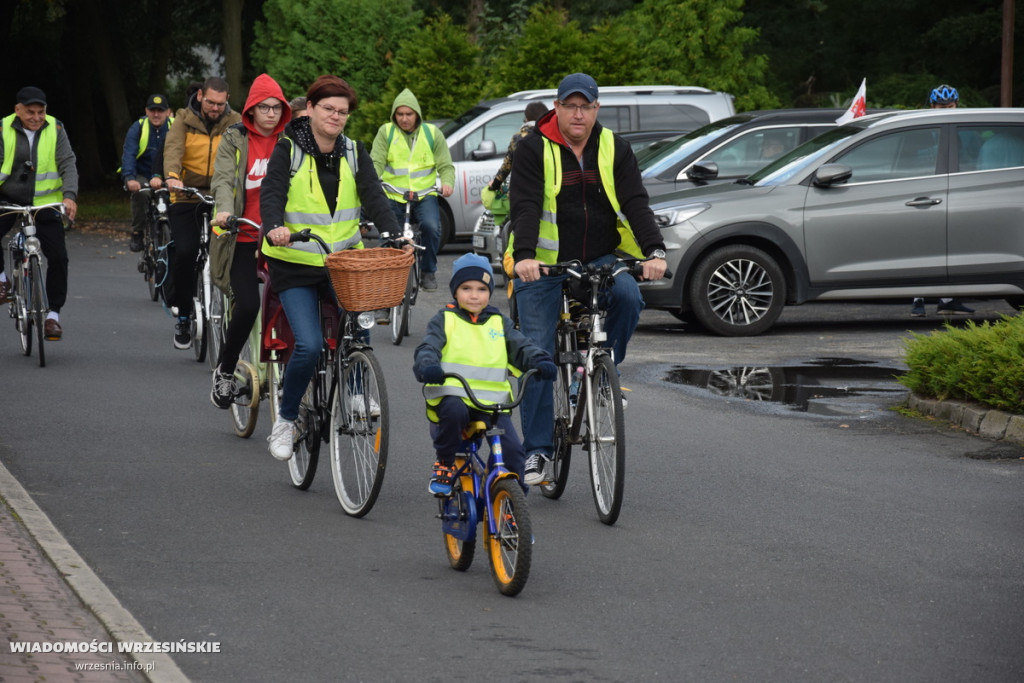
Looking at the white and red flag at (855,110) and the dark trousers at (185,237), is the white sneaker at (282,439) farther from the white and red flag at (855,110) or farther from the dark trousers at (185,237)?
the white and red flag at (855,110)

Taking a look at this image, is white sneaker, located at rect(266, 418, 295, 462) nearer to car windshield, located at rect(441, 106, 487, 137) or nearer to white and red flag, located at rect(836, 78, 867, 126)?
white and red flag, located at rect(836, 78, 867, 126)

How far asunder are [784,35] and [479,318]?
3746 cm

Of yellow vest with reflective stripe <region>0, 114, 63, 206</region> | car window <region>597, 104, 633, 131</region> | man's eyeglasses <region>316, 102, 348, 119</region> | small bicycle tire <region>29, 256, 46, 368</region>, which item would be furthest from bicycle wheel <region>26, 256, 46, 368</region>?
car window <region>597, 104, 633, 131</region>

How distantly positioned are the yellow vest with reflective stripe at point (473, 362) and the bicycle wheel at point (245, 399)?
9.18ft

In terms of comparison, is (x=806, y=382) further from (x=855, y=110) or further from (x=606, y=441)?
(x=855, y=110)

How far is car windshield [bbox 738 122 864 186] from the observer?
45.1 feet

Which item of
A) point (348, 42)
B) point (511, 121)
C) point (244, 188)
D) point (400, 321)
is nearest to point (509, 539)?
point (244, 188)

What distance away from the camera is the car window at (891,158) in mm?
13742

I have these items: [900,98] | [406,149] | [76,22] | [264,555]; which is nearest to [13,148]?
[406,149]

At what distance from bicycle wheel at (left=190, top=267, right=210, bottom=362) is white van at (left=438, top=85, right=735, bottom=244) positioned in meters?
9.12

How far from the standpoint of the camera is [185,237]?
11.4 m

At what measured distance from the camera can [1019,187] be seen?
13594mm

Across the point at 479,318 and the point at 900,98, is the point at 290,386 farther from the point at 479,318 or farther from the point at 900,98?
the point at 900,98

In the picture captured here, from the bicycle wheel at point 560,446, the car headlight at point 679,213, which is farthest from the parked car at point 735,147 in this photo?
the bicycle wheel at point 560,446
